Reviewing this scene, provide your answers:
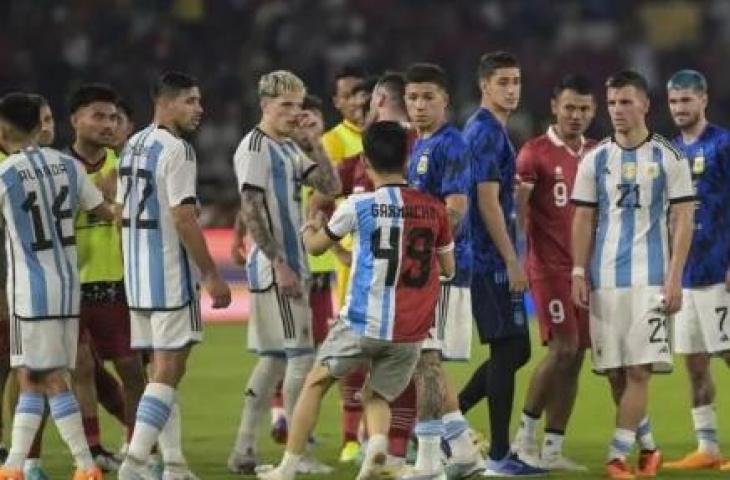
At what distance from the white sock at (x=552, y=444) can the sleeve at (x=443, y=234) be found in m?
1.85

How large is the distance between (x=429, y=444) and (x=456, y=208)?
46.1 inches

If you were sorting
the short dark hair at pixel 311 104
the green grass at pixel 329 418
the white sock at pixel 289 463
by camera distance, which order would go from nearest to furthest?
the white sock at pixel 289 463
the green grass at pixel 329 418
the short dark hair at pixel 311 104

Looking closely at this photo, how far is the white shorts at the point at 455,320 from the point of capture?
33.9 feet

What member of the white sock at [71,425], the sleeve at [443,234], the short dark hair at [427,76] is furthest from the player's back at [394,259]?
the white sock at [71,425]

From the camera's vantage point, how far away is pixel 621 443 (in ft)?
33.7

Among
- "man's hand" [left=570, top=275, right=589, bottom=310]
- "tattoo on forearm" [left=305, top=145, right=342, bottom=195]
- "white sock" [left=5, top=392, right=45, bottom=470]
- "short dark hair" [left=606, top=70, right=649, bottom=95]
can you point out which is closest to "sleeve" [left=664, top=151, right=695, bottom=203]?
"short dark hair" [left=606, top=70, right=649, bottom=95]

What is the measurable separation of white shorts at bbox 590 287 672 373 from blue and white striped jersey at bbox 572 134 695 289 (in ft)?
0.20

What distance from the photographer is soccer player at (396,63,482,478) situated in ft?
33.0

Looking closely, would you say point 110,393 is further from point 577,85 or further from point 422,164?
point 577,85

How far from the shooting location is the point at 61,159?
980cm

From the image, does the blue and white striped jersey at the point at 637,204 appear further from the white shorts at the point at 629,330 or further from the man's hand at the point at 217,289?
the man's hand at the point at 217,289

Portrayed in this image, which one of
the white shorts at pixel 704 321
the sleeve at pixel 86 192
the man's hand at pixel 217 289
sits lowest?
the white shorts at pixel 704 321

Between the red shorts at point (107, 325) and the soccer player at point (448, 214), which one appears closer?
the soccer player at point (448, 214)

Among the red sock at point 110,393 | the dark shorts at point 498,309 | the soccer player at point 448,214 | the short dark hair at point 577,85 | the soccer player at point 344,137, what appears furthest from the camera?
the soccer player at point 344,137
